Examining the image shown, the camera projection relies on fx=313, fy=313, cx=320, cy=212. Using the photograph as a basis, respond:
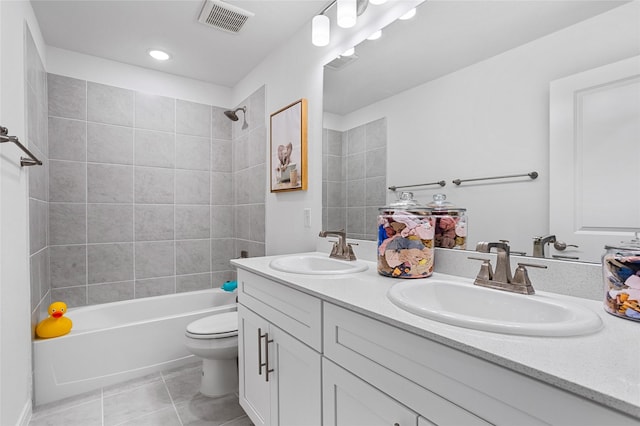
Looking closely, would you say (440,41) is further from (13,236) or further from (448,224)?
(13,236)

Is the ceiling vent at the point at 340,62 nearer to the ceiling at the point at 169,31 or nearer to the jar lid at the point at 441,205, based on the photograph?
the ceiling at the point at 169,31

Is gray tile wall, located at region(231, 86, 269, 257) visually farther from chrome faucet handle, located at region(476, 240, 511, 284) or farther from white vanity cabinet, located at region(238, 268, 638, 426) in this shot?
Result: chrome faucet handle, located at region(476, 240, 511, 284)

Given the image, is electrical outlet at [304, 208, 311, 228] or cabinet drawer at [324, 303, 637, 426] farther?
electrical outlet at [304, 208, 311, 228]

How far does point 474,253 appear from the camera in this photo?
116cm

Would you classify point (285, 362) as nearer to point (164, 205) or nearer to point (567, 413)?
point (567, 413)

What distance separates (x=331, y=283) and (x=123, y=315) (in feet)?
7.34

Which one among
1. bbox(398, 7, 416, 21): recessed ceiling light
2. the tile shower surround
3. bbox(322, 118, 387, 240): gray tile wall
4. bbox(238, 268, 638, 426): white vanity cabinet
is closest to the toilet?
bbox(238, 268, 638, 426): white vanity cabinet

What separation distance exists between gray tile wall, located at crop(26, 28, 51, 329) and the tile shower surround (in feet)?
0.44

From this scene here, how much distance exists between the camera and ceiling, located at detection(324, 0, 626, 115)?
982mm

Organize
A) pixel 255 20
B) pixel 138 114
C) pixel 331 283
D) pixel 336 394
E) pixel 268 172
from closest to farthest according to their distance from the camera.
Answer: pixel 336 394, pixel 331 283, pixel 255 20, pixel 268 172, pixel 138 114

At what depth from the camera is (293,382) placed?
116 centimetres

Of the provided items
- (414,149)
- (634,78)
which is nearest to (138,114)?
(414,149)

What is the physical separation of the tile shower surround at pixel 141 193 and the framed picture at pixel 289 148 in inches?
11.5

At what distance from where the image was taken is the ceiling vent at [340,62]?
5.55 feet
